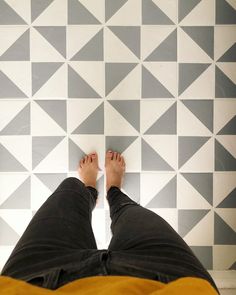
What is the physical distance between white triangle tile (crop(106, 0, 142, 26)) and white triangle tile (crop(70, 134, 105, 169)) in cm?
41

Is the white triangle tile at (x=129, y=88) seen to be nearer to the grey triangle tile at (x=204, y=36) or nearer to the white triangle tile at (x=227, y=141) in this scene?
the grey triangle tile at (x=204, y=36)

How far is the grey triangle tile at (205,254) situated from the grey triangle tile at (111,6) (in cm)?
91

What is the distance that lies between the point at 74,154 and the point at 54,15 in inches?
19.9

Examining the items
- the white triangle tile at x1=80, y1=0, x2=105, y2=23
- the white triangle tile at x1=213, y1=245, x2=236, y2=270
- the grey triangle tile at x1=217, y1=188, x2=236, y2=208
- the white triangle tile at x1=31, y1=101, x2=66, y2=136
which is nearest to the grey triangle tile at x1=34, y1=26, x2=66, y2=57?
the white triangle tile at x1=80, y1=0, x2=105, y2=23

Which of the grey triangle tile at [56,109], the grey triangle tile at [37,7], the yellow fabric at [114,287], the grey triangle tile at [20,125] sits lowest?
the yellow fabric at [114,287]

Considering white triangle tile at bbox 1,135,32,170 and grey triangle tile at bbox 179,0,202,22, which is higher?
grey triangle tile at bbox 179,0,202,22

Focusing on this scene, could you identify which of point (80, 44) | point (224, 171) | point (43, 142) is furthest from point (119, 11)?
point (224, 171)

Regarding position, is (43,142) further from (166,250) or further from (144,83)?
(166,250)

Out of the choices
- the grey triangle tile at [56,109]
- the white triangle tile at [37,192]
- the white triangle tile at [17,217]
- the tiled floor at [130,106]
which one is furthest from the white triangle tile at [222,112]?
the white triangle tile at [17,217]

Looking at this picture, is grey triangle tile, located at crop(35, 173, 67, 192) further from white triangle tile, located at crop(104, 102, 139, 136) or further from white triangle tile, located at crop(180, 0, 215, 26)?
white triangle tile, located at crop(180, 0, 215, 26)

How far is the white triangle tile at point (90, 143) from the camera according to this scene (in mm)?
1272

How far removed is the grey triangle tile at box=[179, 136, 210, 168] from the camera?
1.27 metres

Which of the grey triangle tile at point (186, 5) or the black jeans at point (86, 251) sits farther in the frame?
the grey triangle tile at point (186, 5)

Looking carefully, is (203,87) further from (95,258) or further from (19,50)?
(95,258)
